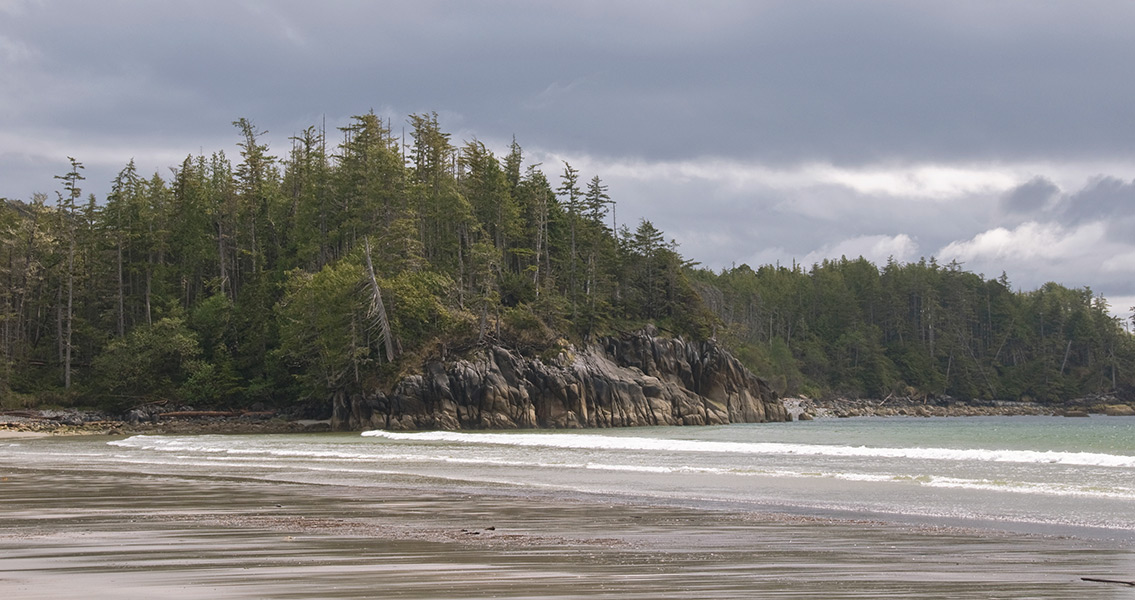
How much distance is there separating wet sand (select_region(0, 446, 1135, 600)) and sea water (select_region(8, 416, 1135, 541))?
88.5 inches

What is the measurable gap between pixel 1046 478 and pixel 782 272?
488ft

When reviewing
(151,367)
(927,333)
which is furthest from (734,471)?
(927,333)

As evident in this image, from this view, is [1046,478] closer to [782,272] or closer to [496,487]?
[496,487]

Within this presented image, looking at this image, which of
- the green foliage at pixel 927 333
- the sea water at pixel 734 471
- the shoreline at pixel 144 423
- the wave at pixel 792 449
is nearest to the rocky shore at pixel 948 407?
the green foliage at pixel 927 333

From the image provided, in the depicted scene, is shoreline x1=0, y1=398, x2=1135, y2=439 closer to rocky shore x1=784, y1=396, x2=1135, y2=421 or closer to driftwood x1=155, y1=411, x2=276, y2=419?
driftwood x1=155, y1=411, x2=276, y2=419

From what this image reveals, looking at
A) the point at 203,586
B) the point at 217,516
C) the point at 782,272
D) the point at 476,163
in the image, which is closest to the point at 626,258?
the point at 476,163

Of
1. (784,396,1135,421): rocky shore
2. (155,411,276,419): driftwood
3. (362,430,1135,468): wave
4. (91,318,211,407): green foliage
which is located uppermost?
(91,318,211,407): green foliage

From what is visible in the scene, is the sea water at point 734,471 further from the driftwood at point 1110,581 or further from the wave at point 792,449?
the driftwood at point 1110,581

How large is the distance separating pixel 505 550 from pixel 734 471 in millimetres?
12940

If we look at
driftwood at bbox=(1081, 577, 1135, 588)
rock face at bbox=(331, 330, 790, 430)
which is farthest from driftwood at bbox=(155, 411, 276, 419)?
driftwood at bbox=(1081, 577, 1135, 588)

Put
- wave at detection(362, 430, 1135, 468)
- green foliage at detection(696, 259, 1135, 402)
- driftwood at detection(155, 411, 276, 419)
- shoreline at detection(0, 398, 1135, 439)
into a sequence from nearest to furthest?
1. wave at detection(362, 430, 1135, 468)
2. shoreline at detection(0, 398, 1135, 439)
3. driftwood at detection(155, 411, 276, 419)
4. green foliage at detection(696, 259, 1135, 402)

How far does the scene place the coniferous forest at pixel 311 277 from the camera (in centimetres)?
5728

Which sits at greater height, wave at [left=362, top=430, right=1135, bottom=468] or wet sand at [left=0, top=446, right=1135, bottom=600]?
wet sand at [left=0, top=446, right=1135, bottom=600]

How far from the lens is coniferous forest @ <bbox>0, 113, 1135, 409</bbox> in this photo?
5728 centimetres
